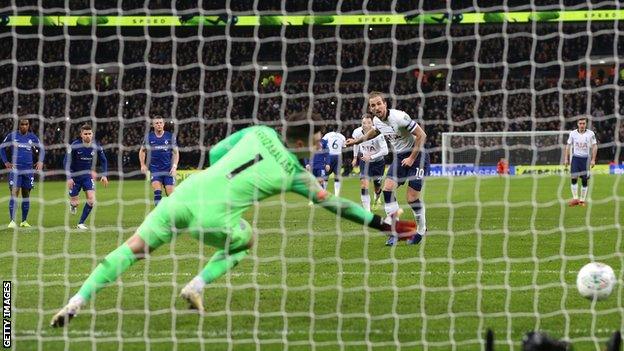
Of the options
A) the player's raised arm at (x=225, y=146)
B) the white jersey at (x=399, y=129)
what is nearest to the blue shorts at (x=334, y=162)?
the white jersey at (x=399, y=129)

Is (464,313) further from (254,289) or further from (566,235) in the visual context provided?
(566,235)

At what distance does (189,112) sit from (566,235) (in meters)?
21.4

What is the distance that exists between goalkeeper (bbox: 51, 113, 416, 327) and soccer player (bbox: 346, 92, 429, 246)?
5.28m

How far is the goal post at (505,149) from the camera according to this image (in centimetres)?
3531

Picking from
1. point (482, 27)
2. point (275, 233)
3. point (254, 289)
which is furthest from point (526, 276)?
point (482, 27)

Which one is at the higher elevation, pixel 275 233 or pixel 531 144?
pixel 275 233

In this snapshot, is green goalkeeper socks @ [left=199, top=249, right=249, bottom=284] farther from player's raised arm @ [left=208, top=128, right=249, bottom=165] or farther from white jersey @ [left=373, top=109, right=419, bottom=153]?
white jersey @ [left=373, top=109, right=419, bottom=153]

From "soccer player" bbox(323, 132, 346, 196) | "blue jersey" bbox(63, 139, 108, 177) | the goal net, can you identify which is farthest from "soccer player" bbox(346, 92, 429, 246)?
"soccer player" bbox(323, 132, 346, 196)

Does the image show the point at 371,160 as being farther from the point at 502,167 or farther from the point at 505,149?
the point at 505,149

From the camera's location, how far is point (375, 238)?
13734 mm

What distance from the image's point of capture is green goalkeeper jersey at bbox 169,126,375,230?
22.3ft

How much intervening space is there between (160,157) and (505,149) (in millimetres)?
20115

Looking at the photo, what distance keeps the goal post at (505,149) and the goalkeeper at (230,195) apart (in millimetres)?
28471

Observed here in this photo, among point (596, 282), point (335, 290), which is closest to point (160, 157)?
point (335, 290)
